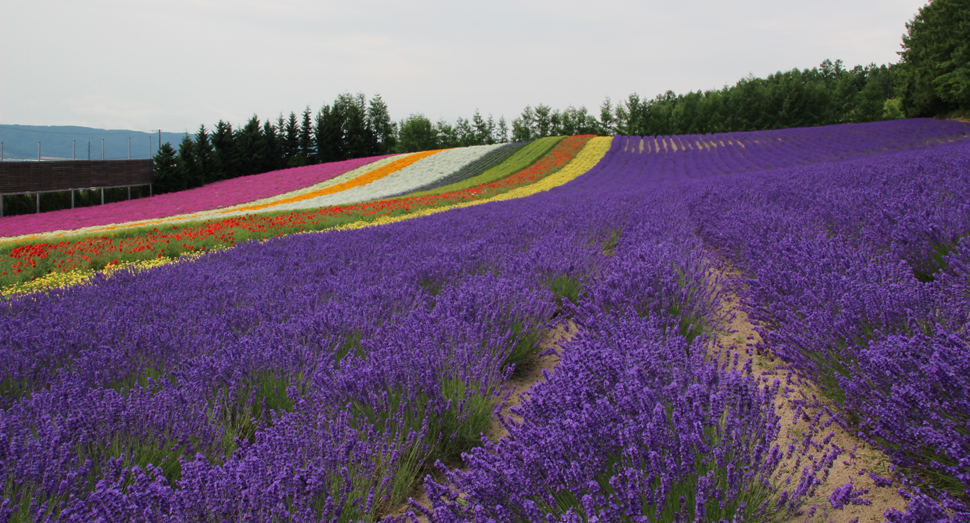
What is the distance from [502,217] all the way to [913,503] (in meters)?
6.77

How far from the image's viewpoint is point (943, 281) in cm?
254

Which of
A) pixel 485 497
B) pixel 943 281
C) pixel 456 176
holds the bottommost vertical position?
pixel 485 497

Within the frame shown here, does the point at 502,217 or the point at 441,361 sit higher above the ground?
the point at 502,217

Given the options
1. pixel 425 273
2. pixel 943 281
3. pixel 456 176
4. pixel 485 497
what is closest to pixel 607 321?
pixel 485 497

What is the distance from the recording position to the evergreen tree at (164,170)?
26562 mm

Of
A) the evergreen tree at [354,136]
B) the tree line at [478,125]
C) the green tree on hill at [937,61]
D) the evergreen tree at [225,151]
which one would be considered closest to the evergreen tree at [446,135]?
the tree line at [478,125]

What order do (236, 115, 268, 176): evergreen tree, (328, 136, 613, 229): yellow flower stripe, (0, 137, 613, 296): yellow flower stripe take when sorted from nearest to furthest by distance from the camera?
(0, 137, 613, 296): yellow flower stripe → (328, 136, 613, 229): yellow flower stripe → (236, 115, 268, 176): evergreen tree

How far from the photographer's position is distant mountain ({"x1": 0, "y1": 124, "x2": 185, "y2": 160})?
21.4 m

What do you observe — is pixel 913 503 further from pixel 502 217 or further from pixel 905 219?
pixel 502 217

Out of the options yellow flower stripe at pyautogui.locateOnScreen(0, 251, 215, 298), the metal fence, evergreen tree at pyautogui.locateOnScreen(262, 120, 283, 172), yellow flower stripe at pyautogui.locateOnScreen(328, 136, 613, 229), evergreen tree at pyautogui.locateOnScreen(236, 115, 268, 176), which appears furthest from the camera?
evergreen tree at pyautogui.locateOnScreen(262, 120, 283, 172)

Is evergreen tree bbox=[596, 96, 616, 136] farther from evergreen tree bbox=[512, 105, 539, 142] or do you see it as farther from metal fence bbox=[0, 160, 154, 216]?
metal fence bbox=[0, 160, 154, 216]

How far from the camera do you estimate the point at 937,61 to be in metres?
26.5

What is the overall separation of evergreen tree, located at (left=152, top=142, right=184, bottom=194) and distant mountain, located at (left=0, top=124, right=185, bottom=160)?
76 centimetres

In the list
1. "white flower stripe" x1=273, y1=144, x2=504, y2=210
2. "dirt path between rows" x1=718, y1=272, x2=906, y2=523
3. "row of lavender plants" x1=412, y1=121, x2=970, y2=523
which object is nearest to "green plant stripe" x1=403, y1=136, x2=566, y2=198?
"white flower stripe" x1=273, y1=144, x2=504, y2=210
